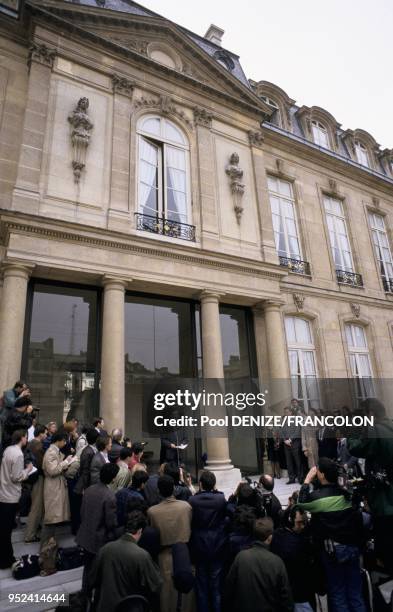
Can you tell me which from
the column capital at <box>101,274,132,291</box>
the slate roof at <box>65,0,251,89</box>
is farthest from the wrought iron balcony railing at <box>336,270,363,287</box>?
the column capital at <box>101,274,132,291</box>

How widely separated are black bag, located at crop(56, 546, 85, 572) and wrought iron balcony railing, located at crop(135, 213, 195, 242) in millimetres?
7114

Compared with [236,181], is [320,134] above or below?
above

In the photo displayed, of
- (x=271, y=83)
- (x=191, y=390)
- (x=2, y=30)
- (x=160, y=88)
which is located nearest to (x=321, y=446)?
(x=191, y=390)

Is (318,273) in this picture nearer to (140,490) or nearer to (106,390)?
(106,390)

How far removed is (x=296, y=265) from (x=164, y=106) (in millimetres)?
6675

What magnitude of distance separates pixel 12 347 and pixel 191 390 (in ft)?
15.2

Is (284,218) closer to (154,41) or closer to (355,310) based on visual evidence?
(355,310)

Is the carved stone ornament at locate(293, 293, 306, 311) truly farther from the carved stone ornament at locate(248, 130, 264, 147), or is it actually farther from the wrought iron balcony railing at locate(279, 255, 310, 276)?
the carved stone ornament at locate(248, 130, 264, 147)

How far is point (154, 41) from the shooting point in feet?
37.7

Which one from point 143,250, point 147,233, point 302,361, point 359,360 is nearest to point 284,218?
point 302,361

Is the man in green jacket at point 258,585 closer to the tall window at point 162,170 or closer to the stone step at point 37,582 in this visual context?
the stone step at point 37,582

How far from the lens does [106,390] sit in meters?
7.82

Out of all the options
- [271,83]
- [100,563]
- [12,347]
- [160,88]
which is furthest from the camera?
[271,83]

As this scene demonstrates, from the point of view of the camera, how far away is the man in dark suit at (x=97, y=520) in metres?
3.59
